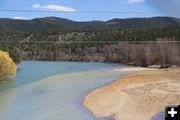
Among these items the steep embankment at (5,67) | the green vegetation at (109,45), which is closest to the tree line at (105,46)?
the green vegetation at (109,45)

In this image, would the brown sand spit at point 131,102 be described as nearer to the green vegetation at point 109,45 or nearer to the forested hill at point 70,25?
the green vegetation at point 109,45

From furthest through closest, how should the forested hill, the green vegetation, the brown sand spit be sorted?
the forested hill < the green vegetation < the brown sand spit

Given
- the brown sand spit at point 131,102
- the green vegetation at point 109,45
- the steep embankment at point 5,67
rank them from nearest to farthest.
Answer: the brown sand spit at point 131,102, the steep embankment at point 5,67, the green vegetation at point 109,45

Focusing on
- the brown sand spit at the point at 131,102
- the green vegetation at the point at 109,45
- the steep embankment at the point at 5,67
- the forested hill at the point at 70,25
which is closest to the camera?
the brown sand spit at the point at 131,102

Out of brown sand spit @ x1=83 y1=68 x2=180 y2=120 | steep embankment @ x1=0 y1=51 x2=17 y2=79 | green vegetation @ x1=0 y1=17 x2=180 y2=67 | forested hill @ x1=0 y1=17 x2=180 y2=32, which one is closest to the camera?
brown sand spit @ x1=83 y1=68 x2=180 y2=120

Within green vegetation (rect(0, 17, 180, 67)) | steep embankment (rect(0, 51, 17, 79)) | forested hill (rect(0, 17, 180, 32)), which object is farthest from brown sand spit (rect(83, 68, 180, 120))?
forested hill (rect(0, 17, 180, 32))

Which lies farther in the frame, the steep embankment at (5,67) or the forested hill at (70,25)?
the forested hill at (70,25)

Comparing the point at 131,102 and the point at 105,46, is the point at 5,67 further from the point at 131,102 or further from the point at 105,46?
the point at 105,46

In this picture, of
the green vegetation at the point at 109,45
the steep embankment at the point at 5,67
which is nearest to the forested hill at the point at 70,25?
the green vegetation at the point at 109,45

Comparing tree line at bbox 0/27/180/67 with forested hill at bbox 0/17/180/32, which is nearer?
tree line at bbox 0/27/180/67

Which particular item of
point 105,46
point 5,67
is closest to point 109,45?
point 105,46

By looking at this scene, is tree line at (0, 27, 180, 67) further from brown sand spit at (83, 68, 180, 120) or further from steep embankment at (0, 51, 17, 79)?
brown sand spit at (83, 68, 180, 120)

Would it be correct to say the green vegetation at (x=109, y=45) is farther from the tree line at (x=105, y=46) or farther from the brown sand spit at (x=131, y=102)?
the brown sand spit at (x=131, y=102)

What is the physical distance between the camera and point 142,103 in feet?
81.7
